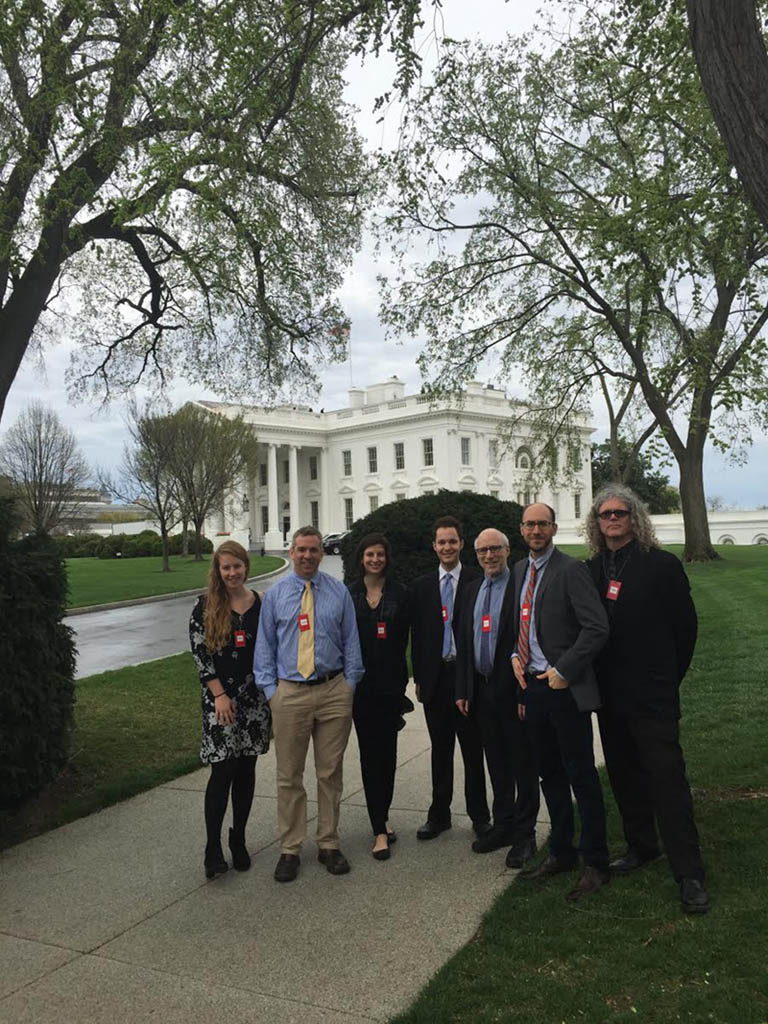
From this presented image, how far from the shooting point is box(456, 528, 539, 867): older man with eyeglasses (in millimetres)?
5031

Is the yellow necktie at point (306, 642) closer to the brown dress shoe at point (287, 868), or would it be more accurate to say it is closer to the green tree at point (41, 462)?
the brown dress shoe at point (287, 868)

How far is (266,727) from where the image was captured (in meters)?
5.16

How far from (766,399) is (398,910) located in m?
21.5

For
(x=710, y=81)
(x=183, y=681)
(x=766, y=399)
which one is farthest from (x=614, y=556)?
(x=766, y=399)

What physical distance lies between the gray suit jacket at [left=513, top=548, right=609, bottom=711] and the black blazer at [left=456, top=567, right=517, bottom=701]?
13.5 inches

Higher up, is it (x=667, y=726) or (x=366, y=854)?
(x=667, y=726)

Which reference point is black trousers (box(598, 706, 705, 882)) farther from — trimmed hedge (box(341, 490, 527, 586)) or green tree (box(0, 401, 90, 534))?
green tree (box(0, 401, 90, 534))

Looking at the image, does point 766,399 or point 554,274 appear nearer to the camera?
point 766,399

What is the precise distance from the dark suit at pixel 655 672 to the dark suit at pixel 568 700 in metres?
0.16

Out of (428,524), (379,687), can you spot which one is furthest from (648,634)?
(428,524)

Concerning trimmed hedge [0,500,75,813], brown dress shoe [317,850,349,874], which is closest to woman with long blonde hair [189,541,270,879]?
brown dress shoe [317,850,349,874]

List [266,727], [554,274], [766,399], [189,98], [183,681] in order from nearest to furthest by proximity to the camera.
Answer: [266,727] < [183,681] < [189,98] < [766,399] < [554,274]

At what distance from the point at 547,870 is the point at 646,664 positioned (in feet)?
4.11

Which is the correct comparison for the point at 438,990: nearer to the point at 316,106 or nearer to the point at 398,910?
the point at 398,910
